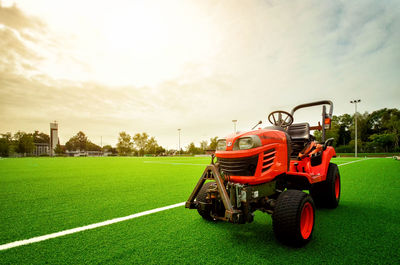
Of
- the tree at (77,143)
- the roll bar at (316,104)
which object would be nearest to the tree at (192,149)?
the tree at (77,143)

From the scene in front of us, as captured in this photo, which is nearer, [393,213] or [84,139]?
[393,213]

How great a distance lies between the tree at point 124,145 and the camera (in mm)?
95375

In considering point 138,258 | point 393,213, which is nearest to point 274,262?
point 138,258

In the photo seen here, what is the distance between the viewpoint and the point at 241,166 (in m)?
2.44

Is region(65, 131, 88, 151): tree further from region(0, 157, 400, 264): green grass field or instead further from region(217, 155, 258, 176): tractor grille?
region(217, 155, 258, 176): tractor grille

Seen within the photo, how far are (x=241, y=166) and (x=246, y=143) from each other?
0.27 meters

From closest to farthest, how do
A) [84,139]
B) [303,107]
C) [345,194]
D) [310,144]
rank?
[310,144] → [303,107] → [345,194] → [84,139]

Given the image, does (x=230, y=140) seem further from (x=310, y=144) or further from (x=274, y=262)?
(x=310, y=144)

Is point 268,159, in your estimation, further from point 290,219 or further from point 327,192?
point 327,192

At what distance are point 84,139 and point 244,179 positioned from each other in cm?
15114

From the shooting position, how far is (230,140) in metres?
2.60

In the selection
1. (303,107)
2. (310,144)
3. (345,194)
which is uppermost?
(303,107)

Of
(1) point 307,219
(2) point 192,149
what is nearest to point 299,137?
(1) point 307,219

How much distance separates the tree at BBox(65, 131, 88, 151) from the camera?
131m
